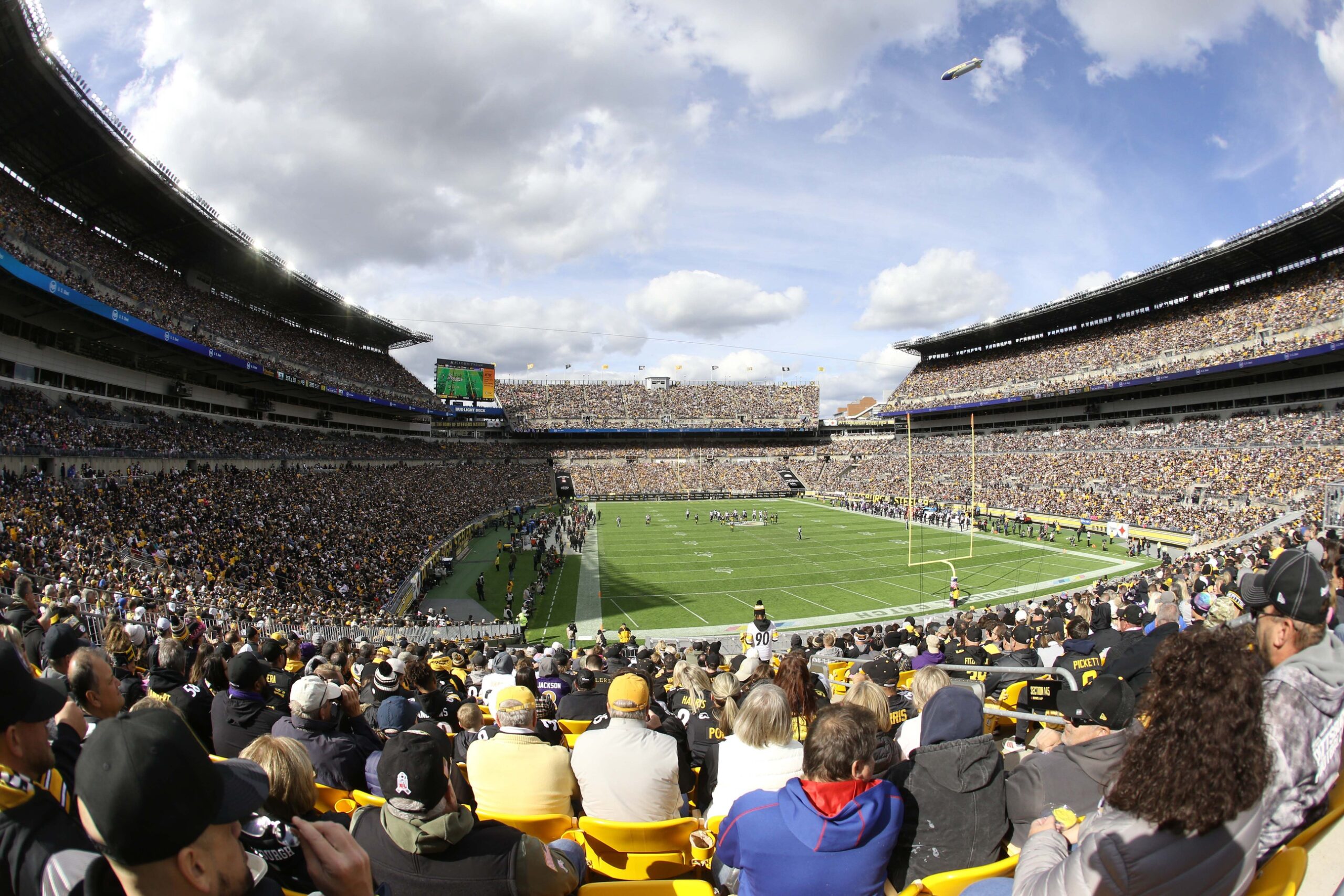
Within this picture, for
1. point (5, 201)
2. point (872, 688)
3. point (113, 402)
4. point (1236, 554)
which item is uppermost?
point (5, 201)

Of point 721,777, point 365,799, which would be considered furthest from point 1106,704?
point 365,799

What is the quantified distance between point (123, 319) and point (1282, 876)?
3517 cm

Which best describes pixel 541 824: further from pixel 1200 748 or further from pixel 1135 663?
pixel 1135 663

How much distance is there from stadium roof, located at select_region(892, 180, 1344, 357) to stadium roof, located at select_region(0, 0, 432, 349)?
6276cm

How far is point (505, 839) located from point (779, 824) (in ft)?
3.77

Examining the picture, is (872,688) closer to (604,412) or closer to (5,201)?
(5,201)

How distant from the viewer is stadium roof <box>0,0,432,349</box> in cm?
2244

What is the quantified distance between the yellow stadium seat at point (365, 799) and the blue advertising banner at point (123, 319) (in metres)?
26.4

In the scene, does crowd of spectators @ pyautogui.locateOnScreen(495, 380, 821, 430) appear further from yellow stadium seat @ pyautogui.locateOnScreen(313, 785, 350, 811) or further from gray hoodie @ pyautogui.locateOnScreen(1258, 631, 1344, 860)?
gray hoodie @ pyautogui.locateOnScreen(1258, 631, 1344, 860)

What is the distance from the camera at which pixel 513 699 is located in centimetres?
394

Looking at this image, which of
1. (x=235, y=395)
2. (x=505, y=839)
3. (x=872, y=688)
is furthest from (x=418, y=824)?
(x=235, y=395)

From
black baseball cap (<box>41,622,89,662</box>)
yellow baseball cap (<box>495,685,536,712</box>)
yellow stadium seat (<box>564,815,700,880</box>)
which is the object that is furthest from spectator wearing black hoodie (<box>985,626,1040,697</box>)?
black baseball cap (<box>41,622,89,662</box>)

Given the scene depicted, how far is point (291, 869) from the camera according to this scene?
2.13 meters

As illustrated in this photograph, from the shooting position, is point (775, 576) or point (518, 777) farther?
point (775, 576)
